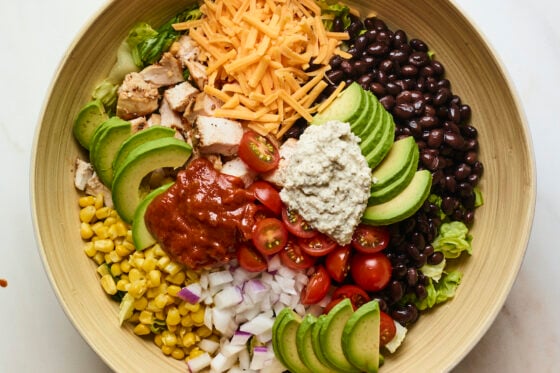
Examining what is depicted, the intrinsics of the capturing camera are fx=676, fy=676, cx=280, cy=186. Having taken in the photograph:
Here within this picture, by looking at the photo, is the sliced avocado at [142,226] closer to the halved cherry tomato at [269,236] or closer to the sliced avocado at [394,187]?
the halved cherry tomato at [269,236]

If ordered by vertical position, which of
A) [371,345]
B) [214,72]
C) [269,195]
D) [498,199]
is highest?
[498,199]

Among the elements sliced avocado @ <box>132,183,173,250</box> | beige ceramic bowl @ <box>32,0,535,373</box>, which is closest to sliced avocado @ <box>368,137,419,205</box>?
beige ceramic bowl @ <box>32,0,535,373</box>

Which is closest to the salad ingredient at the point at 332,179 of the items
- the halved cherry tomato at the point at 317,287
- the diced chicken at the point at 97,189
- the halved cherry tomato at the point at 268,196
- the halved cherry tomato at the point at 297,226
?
the halved cherry tomato at the point at 297,226

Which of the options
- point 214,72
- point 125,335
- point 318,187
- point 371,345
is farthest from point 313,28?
point 125,335

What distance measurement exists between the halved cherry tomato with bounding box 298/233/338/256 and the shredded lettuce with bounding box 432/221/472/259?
29.0 inches

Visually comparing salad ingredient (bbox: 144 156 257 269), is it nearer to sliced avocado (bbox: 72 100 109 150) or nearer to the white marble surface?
sliced avocado (bbox: 72 100 109 150)

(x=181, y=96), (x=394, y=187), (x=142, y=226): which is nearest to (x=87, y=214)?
(x=142, y=226)

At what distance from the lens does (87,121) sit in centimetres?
441

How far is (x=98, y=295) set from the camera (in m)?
4.48

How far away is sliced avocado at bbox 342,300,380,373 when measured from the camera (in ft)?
13.3

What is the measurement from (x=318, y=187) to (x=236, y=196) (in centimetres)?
52

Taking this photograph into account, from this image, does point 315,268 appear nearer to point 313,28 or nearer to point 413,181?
point 413,181

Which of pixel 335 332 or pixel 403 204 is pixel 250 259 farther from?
pixel 403 204

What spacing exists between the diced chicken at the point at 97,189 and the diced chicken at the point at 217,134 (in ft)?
2.35
